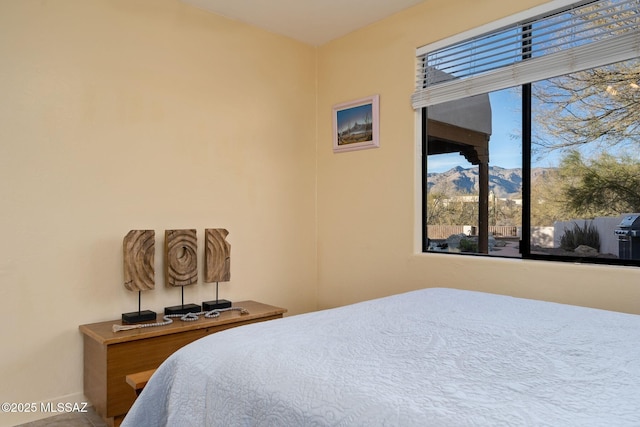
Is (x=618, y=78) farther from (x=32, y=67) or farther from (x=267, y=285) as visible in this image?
(x=32, y=67)

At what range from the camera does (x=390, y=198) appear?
3303 mm

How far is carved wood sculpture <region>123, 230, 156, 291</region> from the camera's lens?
266cm

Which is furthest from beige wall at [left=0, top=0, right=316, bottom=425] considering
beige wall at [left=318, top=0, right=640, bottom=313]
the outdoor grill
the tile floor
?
the outdoor grill

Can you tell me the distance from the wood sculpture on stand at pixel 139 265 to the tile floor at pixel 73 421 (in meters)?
0.54

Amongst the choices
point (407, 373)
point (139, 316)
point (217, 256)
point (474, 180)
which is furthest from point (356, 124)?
point (407, 373)

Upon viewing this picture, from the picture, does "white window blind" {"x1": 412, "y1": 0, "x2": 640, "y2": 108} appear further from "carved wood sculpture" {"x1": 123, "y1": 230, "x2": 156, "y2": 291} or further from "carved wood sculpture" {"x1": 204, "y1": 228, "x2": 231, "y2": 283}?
"carved wood sculpture" {"x1": 123, "y1": 230, "x2": 156, "y2": 291}

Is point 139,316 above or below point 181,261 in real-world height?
below

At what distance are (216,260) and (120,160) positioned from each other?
894 mm

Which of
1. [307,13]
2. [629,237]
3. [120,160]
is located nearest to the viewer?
[629,237]

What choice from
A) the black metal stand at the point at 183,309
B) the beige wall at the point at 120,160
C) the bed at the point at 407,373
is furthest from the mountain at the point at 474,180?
the black metal stand at the point at 183,309

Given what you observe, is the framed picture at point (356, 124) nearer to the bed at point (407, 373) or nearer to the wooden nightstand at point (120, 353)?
the wooden nightstand at point (120, 353)

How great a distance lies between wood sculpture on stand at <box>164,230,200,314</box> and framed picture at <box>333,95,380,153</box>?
1.45 m

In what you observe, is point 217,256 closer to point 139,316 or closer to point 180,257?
point 180,257

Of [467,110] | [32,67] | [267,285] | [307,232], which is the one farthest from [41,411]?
[467,110]
